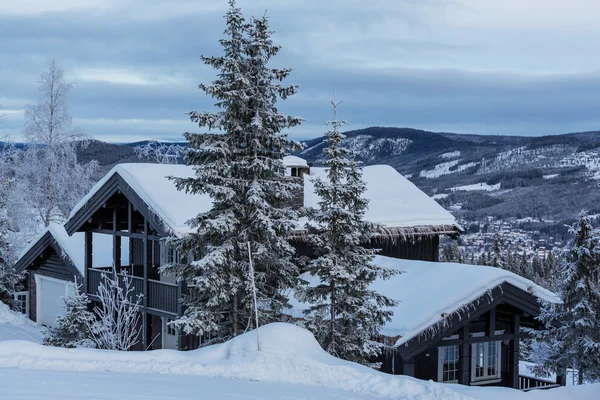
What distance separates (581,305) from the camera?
1783cm

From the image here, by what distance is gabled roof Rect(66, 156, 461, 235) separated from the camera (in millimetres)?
15852

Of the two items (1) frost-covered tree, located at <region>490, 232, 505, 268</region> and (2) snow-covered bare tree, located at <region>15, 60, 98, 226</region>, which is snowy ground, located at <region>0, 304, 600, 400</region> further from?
(1) frost-covered tree, located at <region>490, 232, 505, 268</region>

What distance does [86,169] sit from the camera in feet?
98.1

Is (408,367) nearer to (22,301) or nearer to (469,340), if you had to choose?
(469,340)

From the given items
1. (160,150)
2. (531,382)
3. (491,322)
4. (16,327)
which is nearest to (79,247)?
(16,327)

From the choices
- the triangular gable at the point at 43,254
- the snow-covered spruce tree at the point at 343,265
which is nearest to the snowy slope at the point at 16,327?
the triangular gable at the point at 43,254

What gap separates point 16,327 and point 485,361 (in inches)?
718

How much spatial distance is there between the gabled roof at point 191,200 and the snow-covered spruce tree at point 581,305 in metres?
4.24

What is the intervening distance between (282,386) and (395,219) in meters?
11.3

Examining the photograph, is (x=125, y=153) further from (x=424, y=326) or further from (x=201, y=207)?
(x=424, y=326)

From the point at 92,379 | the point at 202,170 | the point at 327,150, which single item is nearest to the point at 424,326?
the point at 327,150

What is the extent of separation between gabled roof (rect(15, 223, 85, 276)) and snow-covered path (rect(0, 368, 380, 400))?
46.6 ft

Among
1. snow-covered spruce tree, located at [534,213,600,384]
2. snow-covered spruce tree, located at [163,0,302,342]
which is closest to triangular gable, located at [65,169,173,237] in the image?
snow-covered spruce tree, located at [163,0,302,342]

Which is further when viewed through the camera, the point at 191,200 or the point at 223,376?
the point at 191,200
